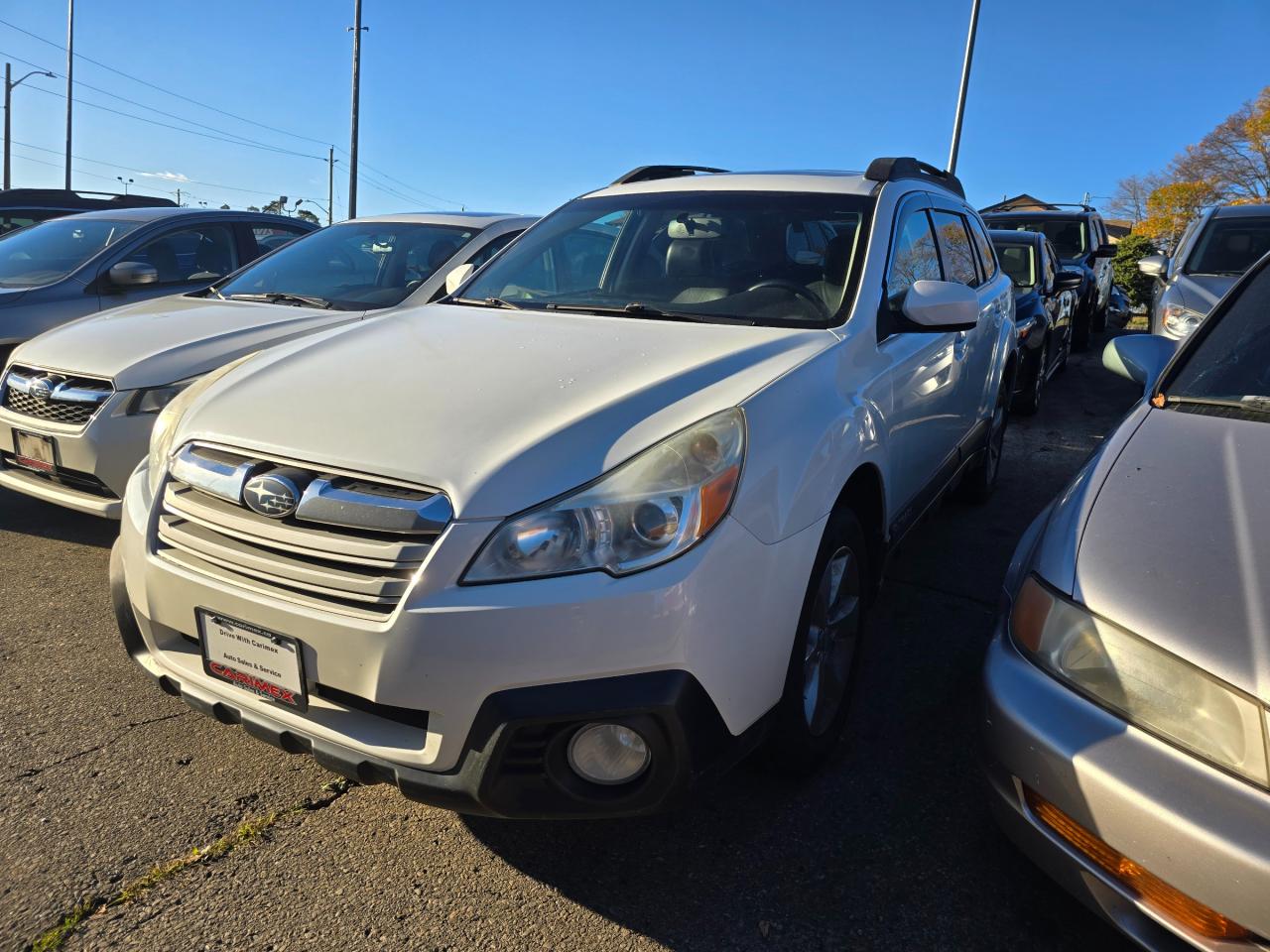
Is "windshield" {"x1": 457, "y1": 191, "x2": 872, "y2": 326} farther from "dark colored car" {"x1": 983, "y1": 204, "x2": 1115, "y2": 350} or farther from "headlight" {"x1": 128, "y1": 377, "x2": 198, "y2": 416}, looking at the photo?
"dark colored car" {"x1": 983, "y1": 204, "x2": 1115, "y2": 350}

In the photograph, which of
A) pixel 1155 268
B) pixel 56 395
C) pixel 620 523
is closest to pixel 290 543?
pixel 620 523

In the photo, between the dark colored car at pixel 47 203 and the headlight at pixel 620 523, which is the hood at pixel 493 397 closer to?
the headlight at pixel 620 523

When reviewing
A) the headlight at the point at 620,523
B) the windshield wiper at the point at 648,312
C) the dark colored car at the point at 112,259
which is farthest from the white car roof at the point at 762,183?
the dark colored car at the point at 112,259

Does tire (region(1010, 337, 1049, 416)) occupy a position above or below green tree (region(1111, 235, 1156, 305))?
below

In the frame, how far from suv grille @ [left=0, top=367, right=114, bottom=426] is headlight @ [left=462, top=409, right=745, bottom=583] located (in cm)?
285

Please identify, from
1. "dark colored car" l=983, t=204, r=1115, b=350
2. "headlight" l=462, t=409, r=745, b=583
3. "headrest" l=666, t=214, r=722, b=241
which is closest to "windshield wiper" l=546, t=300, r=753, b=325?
"headrest" l=666, t=214, r=722, b=241

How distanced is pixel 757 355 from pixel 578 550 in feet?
2.95

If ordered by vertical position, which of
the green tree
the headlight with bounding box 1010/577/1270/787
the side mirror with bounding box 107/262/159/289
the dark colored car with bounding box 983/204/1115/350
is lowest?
the headlight with bounding box 1010/577/1270/787

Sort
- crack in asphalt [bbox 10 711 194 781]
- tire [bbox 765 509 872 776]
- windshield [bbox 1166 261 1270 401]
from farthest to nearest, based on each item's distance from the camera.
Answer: windshield [bbox 1166 261 1270 401] → crack in asphalt [bbox 10 711 194 781] → tire [bbox 765 509 872 776]

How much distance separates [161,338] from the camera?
4121 millimetres

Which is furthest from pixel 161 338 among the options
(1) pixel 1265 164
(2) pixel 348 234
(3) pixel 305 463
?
(1) pixel 1265 164

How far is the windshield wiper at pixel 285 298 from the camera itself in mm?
4801

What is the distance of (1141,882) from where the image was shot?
63.5 inches

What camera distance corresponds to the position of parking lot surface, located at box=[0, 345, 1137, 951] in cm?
195
